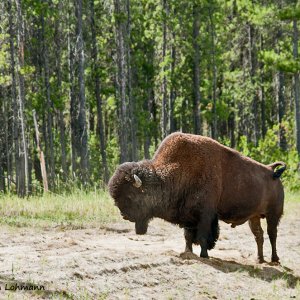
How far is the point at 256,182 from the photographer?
1048 cm

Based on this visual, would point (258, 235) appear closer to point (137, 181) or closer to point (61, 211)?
point (137, 181)

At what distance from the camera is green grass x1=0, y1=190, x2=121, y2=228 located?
1417cm

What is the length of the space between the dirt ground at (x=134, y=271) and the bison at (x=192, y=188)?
587 millimetres

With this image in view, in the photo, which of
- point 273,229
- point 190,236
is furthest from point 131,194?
point 273,229

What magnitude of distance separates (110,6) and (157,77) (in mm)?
13476

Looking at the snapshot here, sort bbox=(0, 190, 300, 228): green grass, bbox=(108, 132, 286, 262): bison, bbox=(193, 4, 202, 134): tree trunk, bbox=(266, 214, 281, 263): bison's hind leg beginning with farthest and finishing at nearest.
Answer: bbox=(193, 4, 202, 134): tree trunk, bbox=(0, 190, 300, 228): green grass, bbox=(266, 214, 281, 263): bison's hind leg, bbox=(108, 132, 286, 262): bison

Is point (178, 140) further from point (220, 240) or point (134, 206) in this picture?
point (220, 240)

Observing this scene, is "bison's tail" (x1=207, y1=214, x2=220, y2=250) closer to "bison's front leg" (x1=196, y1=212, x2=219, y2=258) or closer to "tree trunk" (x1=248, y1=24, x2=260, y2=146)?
"bison's front leg" (x1=196, y1=212, x2=219, y2=258)

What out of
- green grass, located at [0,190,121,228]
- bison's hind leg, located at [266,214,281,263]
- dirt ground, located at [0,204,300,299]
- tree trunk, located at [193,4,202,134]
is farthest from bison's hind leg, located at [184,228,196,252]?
tree trunk, located at [193,4,202,134]

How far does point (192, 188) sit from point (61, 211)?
6397mm

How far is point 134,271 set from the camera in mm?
8500

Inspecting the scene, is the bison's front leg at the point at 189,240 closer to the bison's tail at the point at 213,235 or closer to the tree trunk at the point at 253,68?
the bison's tail at the point at 213,235

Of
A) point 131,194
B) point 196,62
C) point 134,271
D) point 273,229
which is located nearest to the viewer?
point 134,271

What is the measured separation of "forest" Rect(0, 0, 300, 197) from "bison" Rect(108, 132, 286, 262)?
32.1 feet
